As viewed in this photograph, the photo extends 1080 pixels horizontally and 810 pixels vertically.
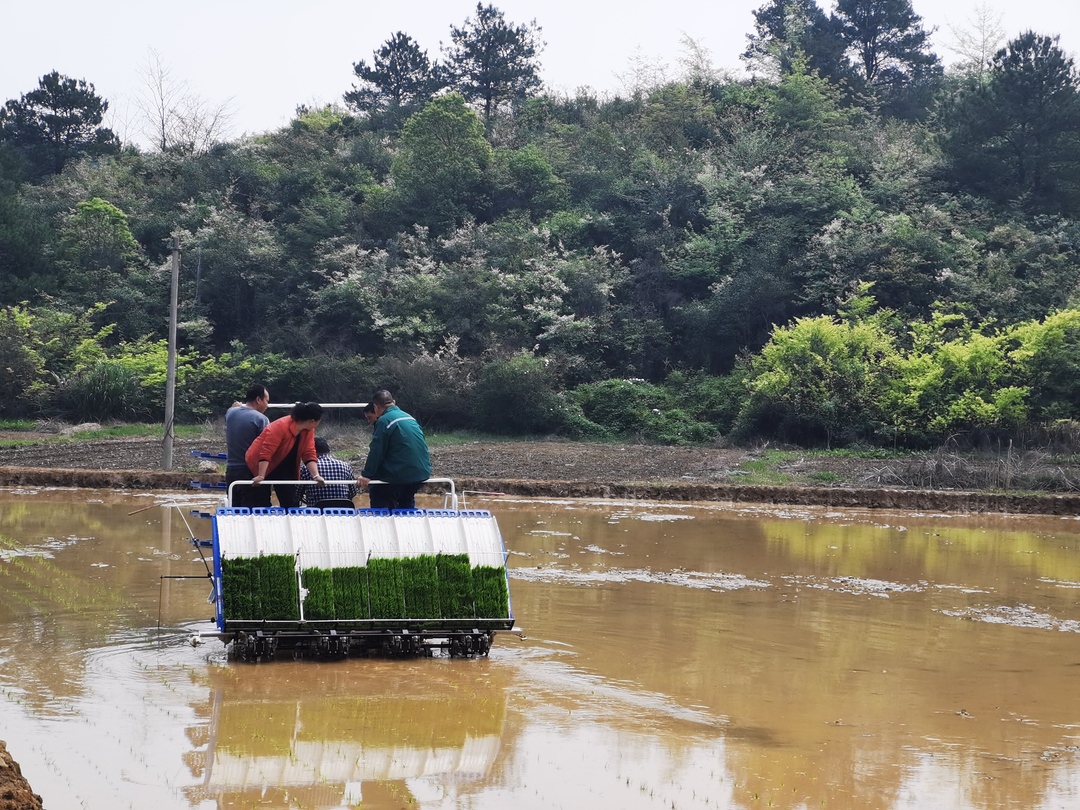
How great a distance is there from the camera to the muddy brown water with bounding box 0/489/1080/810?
282 inches

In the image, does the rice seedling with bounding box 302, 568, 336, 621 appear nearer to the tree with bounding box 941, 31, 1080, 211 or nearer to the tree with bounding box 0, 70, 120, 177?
the tree with bounding box 941, 31, 1080, 211

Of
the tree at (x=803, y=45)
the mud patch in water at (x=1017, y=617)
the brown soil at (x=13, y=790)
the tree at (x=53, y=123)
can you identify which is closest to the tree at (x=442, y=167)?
the tree at (x=803, y=45)

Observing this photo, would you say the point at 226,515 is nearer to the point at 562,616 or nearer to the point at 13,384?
the point at 562,616

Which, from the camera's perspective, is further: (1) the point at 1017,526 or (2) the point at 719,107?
(2) the point at 719,107

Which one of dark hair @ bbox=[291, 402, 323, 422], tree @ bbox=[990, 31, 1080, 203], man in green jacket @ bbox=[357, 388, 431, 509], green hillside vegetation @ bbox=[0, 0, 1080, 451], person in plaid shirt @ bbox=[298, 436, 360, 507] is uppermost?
tree @ bbox=[990, 31, 1080, 203]

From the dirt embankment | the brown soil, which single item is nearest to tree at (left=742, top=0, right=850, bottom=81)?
the dirt embankment

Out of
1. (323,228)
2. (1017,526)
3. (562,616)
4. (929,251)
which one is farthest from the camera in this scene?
(323,228)

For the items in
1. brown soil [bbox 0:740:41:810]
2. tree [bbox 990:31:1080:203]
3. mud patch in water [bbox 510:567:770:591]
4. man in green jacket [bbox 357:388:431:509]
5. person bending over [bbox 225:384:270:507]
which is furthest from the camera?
tree [bbox 990:31:1080:203]

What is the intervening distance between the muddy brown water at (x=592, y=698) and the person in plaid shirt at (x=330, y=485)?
5.09ft

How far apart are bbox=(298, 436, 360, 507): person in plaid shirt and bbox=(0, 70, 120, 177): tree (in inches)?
2276

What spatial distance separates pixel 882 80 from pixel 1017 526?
1811 inches

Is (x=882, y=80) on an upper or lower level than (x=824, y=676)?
upper

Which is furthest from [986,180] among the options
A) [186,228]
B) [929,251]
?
[186,228]

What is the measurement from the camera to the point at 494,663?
410 inches
